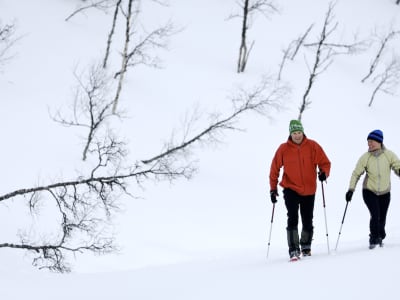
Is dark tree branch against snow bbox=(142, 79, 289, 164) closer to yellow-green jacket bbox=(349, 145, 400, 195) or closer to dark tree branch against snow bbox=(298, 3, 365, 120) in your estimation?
dark tree branch against snow bbox=(298, 3, 365, 120)

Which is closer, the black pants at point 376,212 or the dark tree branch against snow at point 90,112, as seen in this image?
the black pants at point 376,212

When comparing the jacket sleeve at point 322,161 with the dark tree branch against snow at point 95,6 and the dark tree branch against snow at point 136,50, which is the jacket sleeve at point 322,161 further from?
the dark tree branch against snow at point 95,6

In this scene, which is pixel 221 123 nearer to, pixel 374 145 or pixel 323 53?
pixel 374 145

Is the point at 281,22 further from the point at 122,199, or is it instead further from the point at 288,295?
the point at 288,295

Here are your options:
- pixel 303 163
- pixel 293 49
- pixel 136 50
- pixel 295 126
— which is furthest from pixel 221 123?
pixel 295 126

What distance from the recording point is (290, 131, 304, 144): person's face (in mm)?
7491

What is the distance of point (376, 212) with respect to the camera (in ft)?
25.8

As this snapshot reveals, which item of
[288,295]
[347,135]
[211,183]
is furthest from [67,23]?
[288,295]

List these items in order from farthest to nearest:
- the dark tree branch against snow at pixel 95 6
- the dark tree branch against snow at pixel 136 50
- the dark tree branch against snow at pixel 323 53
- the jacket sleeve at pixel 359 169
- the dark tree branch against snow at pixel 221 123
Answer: the dark tree branch against snow at pixel 95 6, the dark tree branch against snow at pixel 323 53, the dark tree branch against snow at pixel 136 50, the dark tree branch against snow at pixel 221 123, the jacket sleeve at pixel 359 169

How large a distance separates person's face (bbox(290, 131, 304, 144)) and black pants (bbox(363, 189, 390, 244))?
145 centimetres

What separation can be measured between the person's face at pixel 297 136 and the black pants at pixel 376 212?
1.45 metres

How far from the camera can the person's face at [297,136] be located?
7.49 m

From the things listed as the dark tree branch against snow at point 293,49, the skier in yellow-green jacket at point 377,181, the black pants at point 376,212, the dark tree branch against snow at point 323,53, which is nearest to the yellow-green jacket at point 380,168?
the skier in yellow-green jacket at point 377,181

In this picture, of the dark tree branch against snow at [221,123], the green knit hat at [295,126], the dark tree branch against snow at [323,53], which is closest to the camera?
the green knit hat at [295,126]
